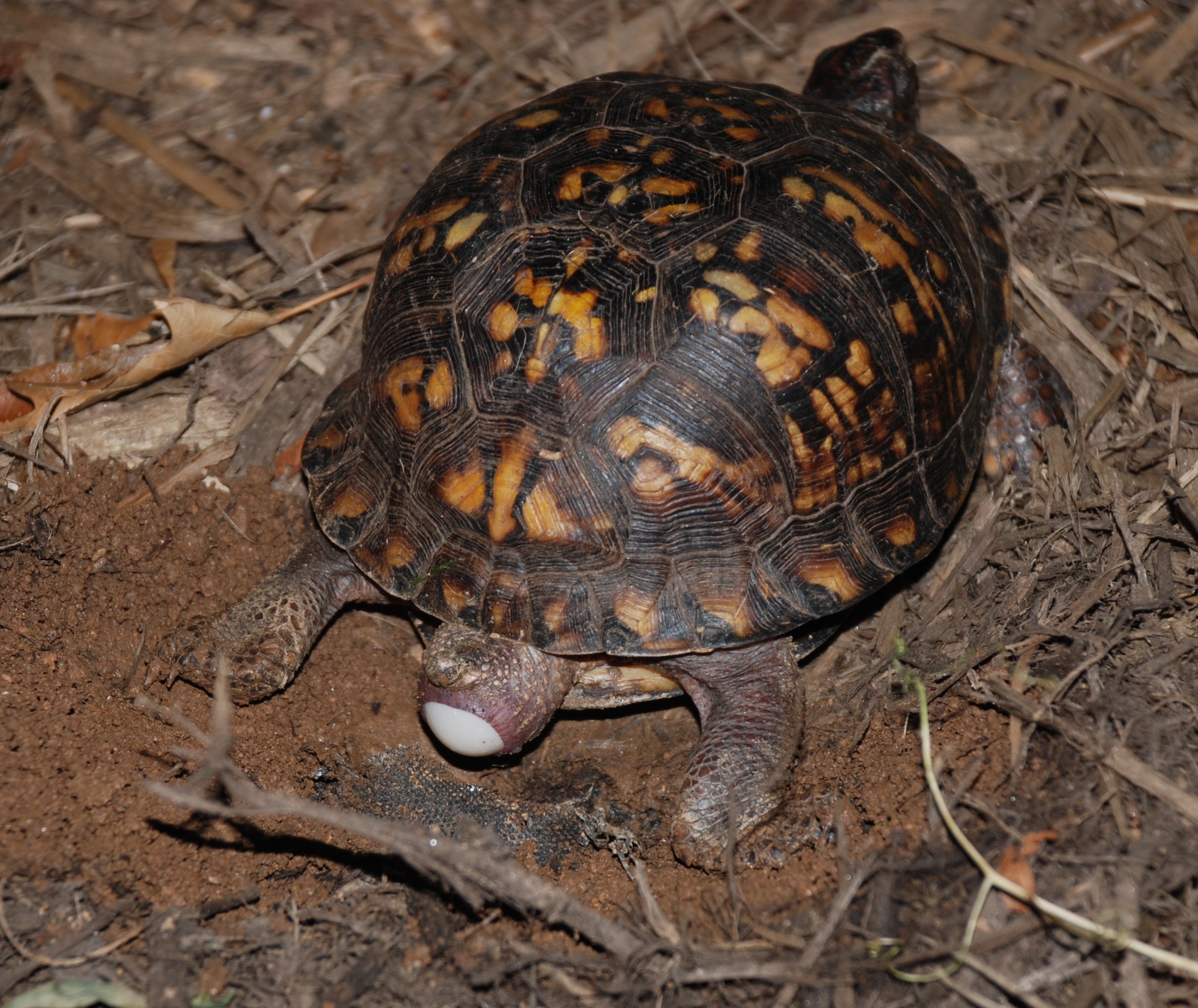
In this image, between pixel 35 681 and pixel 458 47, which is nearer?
pixel 35 681

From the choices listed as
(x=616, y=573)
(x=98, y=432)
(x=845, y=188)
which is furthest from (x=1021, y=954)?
(x=98, y=432)

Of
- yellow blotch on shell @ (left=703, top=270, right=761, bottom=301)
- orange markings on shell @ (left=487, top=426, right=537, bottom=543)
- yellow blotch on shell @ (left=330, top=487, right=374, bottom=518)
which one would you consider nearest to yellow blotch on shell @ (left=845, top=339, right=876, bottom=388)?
yellow blotch on shell @ (left=703, top=270, right=761, bottom=301)

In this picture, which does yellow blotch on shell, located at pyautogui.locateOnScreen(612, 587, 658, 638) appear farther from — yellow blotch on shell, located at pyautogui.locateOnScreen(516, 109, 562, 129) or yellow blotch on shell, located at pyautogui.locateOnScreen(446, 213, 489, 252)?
yellow blotch on shell, located at pyautogui.locateOnScreen(516, 109, 562, 129)

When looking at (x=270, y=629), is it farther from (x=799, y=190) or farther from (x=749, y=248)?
(x=799, y=190)

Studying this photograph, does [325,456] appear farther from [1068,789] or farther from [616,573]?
[1068,789]

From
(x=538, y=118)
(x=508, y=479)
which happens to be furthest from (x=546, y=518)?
(x=538, y=118)

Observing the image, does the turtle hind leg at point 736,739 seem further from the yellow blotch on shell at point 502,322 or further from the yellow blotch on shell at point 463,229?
the yellow blotch on shell at point 463,229

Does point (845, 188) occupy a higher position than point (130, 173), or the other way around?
point (845, 188)
